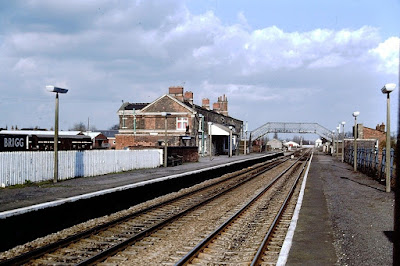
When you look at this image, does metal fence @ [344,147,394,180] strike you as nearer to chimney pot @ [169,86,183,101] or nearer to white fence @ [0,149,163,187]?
white fence @ [0,149,163,187]

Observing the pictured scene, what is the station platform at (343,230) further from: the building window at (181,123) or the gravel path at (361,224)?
the building window at (181,123)

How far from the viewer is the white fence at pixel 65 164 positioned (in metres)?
15.1

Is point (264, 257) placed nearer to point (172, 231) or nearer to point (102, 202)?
point (172, 231)

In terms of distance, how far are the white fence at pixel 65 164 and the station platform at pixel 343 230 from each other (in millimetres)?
10384

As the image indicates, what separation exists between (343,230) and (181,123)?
37.8 m

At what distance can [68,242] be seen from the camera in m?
8.22

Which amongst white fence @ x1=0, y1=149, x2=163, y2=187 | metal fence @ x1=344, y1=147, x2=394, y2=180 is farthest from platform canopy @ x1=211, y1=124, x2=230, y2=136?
white fence @ x1=0, y1=149, x2=163, y2=187

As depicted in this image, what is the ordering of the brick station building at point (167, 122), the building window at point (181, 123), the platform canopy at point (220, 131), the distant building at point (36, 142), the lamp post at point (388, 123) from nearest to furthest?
the lamp post at point (388, 123), the distant building at point (36, 142), the brick station building at point (167, 122), the building window at point (181, 123), the platform canopy at point (220, 131)

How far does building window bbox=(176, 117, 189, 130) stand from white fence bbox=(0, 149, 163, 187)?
20215mm

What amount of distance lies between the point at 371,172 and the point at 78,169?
53.8 ft

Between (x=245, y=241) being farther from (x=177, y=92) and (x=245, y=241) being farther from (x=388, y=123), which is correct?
(x=177, y=92)

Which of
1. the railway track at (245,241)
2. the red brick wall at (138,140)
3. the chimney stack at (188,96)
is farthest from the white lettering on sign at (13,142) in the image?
the chimney stack at (188,96)

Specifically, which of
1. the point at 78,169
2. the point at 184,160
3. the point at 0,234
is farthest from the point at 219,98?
the point at 0,234

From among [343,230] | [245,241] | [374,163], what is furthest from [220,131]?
[245,241]
